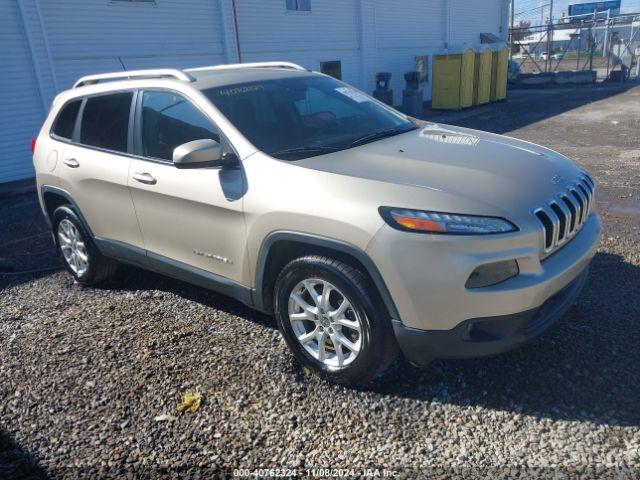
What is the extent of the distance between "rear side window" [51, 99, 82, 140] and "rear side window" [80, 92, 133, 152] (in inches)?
6.6

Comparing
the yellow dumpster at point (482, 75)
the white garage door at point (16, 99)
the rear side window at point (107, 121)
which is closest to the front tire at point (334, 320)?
the rear side window at point (107, 121)

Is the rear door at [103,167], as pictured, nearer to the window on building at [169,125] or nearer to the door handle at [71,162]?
the door handle at [71,162]

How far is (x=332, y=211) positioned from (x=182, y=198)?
3.96 ft

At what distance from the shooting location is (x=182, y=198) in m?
3.54

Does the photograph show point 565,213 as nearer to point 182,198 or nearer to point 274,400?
point 274,400

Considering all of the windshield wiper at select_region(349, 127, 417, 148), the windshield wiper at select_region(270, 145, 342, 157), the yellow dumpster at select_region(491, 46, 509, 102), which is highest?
the windshield wiper at select_region(270, 145, 342, 157)

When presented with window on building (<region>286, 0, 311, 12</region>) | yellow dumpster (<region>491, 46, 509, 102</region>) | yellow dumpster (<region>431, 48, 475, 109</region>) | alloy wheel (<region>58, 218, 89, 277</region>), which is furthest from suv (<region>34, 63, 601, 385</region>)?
yellow dumpster (<region>491, 46, 509, 102</region>)

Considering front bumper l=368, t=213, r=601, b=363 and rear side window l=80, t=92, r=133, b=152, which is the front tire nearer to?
front bumper l=368, t=213, r=601, b=363

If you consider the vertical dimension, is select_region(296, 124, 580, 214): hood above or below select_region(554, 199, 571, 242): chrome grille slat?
above

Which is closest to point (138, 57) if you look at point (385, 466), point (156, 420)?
point (156, 420)

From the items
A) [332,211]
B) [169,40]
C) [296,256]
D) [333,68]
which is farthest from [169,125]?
[333,68]

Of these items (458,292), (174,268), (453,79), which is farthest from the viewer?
(453,79)

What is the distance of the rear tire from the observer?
4.65 m

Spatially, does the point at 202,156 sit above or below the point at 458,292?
above
